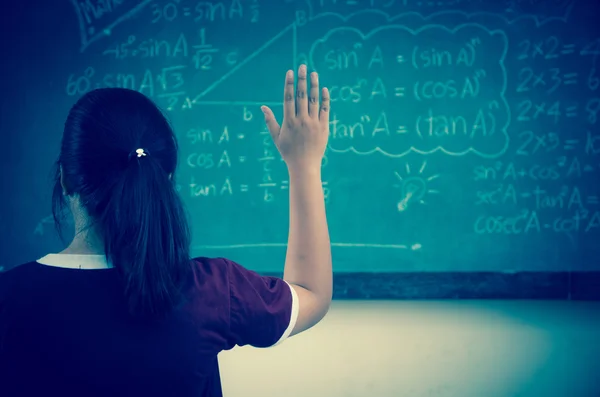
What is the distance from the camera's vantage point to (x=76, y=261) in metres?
0.56

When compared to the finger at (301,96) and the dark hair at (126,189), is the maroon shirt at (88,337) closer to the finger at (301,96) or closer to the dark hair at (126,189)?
the dark hair at (126,189)

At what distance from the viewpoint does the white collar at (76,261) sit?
0.56 m

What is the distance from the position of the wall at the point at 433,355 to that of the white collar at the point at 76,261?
137 cm

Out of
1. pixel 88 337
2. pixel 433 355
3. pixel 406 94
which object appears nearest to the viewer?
pixel 88 337

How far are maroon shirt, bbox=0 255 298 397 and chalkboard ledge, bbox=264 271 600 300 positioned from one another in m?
2.43

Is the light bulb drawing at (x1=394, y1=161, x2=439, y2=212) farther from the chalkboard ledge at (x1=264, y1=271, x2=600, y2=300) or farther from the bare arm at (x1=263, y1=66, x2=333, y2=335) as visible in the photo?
the bare arm at (x1=263, y1=66, x2=333, y2=335)

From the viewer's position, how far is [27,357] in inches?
21.1

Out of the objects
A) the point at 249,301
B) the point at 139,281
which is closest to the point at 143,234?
the point at 139,281

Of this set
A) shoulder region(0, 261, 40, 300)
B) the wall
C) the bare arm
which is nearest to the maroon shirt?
shoulder region(0, 261, 40, 300)

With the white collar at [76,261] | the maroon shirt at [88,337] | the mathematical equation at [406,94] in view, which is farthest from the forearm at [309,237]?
the mathematical equation at [406,94]

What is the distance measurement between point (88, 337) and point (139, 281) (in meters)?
0.08

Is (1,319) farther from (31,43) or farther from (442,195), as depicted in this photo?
(31,43)

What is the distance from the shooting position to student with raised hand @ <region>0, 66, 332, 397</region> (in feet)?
1.74

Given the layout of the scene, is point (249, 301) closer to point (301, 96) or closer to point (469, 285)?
point (301, 96)
